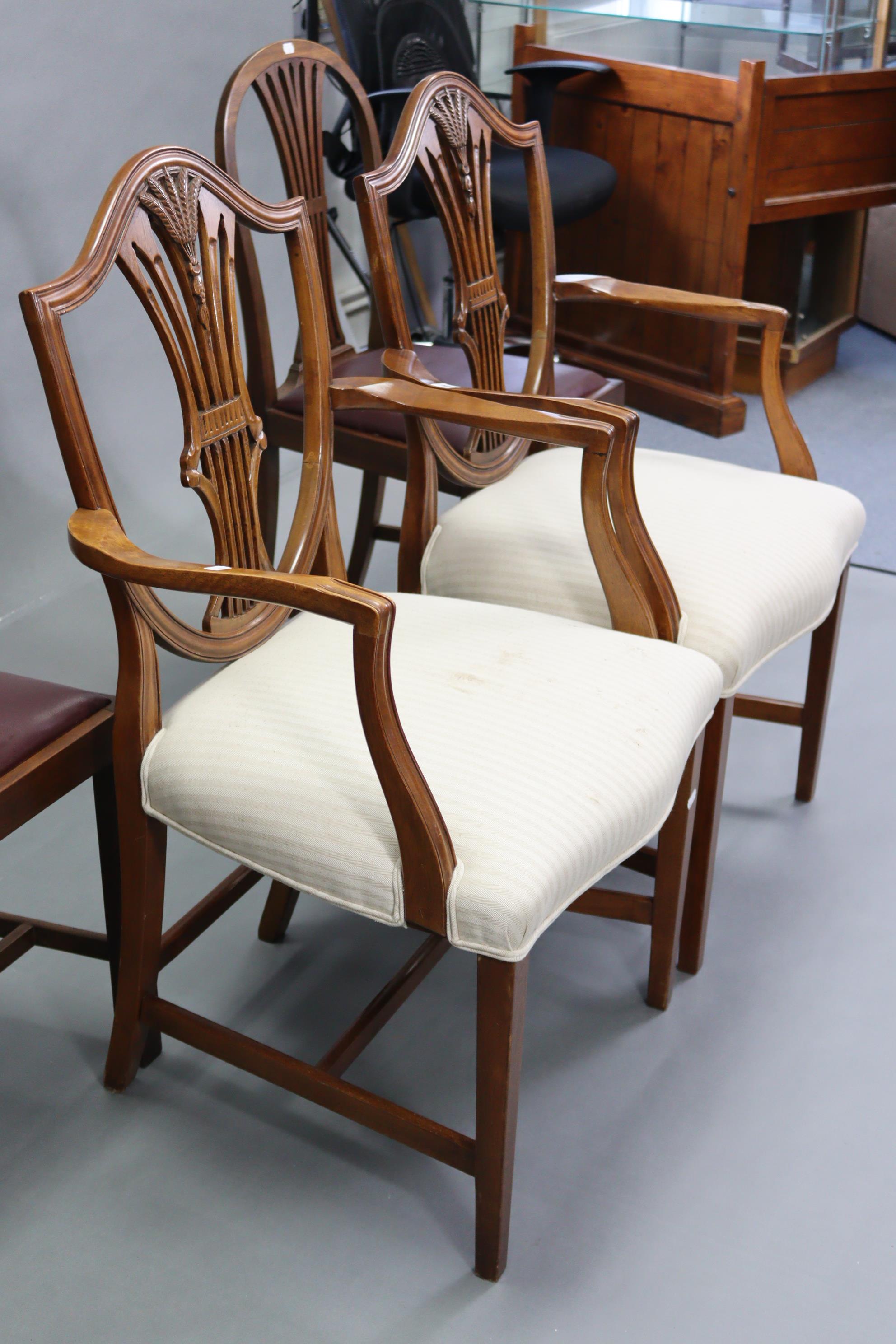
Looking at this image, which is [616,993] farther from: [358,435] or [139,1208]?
[358,435]

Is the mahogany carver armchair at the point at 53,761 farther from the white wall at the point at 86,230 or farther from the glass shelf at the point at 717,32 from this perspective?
the glass shelf at the point at 717,32

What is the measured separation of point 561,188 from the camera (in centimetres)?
302

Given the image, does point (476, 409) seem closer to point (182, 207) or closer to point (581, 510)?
point (581, 510)

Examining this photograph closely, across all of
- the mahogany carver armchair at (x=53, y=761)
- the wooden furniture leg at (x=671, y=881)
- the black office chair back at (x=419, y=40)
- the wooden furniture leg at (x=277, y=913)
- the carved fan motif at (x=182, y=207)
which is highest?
the black office chair back at (x=419, y=40)

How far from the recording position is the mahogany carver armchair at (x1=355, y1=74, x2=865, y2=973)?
148 centimetres

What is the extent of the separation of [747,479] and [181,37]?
4.56 ft

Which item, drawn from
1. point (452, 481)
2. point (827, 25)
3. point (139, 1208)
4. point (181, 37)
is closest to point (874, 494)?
point (827, 25)

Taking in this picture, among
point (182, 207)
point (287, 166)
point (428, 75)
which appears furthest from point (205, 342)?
point (428, 75)

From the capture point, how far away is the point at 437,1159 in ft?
3.93

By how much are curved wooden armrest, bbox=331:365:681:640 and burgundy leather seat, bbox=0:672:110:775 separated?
453 mm

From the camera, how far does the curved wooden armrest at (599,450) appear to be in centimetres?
136

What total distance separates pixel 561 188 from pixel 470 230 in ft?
4.79

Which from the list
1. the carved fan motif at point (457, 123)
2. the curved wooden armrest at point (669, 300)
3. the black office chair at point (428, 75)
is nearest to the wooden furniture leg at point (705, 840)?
the curved wooden armrest at point (669, 300)

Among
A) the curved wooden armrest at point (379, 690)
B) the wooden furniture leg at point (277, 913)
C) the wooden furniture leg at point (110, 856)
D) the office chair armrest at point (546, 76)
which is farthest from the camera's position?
the office chair armrest at point (546, 76)
